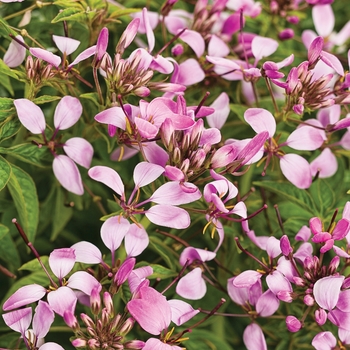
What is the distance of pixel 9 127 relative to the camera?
Result: 56cm

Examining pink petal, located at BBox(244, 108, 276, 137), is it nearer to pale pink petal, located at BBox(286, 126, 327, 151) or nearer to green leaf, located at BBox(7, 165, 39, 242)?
pale pink petal, located at BBox(286, 126, 327, 151)

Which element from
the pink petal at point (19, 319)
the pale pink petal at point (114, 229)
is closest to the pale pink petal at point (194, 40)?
the pale pink petal at point (114, 229)

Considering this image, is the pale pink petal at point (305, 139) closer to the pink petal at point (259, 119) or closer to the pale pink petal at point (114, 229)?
the pink petal at point (259, 119)

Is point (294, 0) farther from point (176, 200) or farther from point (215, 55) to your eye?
point (176, 200)

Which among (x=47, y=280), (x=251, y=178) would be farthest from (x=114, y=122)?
(x=251, y=178)

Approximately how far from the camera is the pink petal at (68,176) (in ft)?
1.91

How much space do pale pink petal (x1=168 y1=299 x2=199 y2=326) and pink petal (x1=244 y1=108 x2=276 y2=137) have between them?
178 mm

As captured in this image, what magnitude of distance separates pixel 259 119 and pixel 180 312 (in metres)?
0.20

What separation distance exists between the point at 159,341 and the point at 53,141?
0.23 meters

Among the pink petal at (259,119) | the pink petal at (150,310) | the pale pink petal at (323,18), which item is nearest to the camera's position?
the pink petal at (150,310)

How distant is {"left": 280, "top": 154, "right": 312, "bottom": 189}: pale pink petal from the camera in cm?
60

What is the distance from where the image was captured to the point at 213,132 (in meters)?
0.54

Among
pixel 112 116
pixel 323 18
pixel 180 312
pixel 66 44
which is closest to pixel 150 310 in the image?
pixel 180 312

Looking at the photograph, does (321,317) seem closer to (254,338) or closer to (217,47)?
(254,338)
